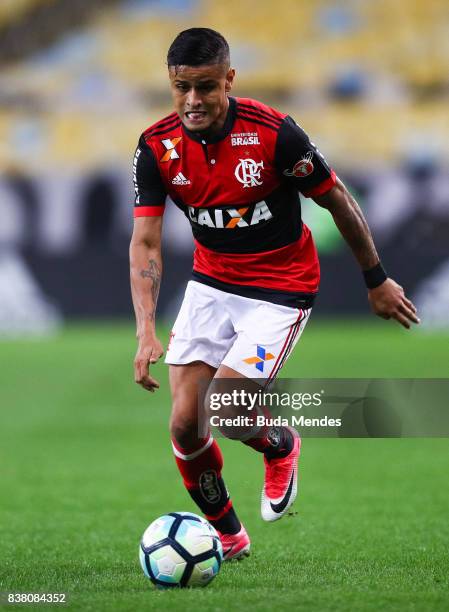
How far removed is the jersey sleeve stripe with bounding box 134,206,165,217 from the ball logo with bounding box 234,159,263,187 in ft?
1.34

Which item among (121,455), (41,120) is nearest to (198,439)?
(121,455)

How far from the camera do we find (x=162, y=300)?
20.1m

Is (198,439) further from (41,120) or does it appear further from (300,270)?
(41,120)

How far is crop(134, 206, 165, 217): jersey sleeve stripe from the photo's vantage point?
530 centimetres

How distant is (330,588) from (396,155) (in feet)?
64.0

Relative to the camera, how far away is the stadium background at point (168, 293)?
5500mm

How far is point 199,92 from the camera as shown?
4977 mm

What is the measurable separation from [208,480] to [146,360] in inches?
37.8

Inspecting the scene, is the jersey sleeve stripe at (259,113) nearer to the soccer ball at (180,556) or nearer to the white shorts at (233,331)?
the white shorts at (233,331)

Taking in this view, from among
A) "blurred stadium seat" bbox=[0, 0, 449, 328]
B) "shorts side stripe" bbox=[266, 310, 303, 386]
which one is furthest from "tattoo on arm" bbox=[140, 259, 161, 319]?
"blurred stadium seat" bbox=[0, 0, 449, 328]

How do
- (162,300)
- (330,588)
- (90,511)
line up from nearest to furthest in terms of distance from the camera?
(330,588), (90,511), (162,300)

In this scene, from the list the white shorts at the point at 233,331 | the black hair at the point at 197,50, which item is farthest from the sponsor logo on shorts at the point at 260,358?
the black hair at the point at 197,50

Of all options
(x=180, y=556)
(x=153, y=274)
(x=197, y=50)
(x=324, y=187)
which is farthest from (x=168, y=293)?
(x=180, y=556)

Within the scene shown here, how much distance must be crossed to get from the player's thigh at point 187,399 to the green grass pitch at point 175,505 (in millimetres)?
673
